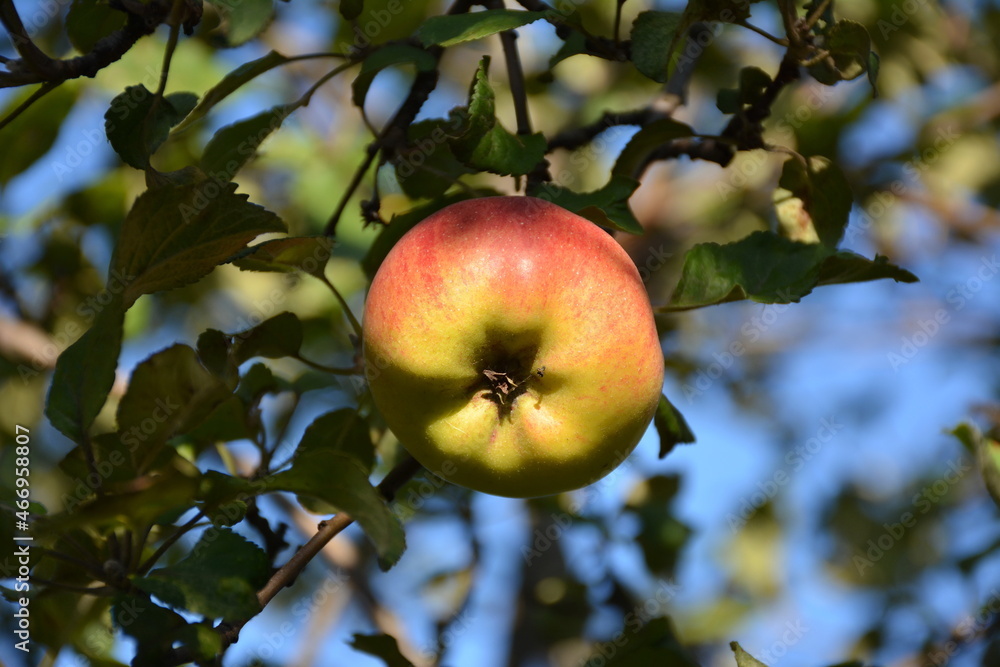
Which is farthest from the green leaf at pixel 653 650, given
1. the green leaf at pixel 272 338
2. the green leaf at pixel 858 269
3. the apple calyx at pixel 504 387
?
the green leaf at pixel 272 338

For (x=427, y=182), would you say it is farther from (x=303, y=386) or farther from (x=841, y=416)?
(x=841, y=416)

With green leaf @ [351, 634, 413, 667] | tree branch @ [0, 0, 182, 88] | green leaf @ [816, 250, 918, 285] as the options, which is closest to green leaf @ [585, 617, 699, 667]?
green leaf @ [351, 634, 413, 667]

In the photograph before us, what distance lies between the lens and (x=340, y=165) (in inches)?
92.6

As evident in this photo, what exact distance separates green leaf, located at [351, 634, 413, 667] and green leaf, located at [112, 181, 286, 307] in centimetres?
62

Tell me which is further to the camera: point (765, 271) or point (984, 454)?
point (984, 454)

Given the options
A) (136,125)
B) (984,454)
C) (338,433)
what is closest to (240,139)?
(136,125)

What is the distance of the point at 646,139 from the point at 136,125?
0.75 metres

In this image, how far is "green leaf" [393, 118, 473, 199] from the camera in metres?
1.46

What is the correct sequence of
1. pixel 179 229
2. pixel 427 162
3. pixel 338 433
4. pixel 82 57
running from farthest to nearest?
pixel 427 162
pixel 338 433
pixel 82 57
pixel 179 229

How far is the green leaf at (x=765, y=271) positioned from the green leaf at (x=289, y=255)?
485mm

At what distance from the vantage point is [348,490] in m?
0.95

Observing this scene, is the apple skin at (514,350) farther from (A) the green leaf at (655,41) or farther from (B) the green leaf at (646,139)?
(B) the green leaf at (646,139)

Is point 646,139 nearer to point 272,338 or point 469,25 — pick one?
point 469,25

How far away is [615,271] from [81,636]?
0.99 metres
